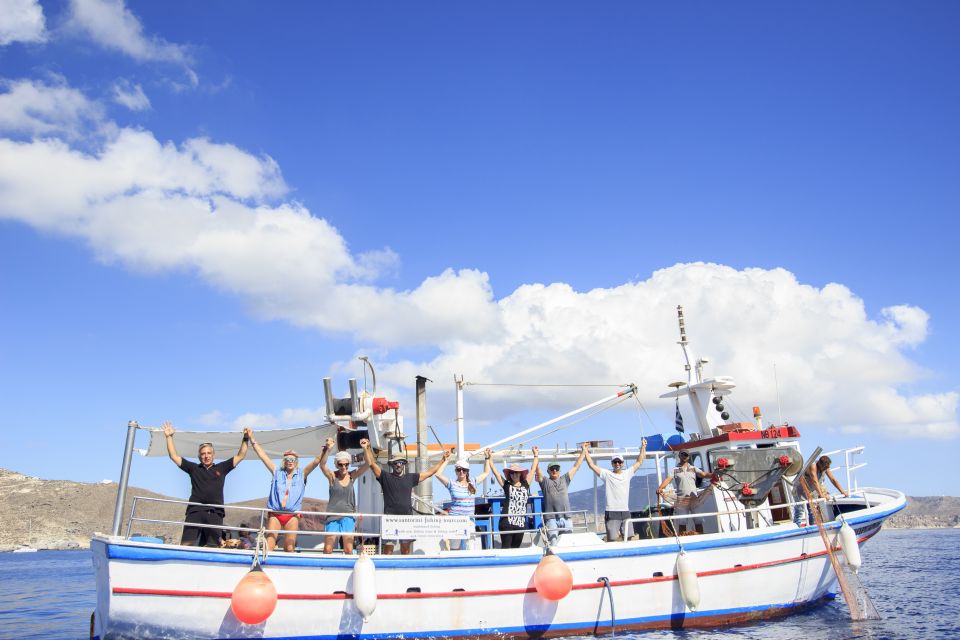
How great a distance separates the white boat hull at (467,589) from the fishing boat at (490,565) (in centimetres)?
2

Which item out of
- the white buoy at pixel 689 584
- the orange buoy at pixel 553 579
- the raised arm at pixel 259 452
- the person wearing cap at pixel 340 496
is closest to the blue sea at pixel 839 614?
the white buoy at pixel 689 584

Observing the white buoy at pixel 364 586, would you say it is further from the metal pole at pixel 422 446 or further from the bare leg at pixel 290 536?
the metal pole at pixel 422 446

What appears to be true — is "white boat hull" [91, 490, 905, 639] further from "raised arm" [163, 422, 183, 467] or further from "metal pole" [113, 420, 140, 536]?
"raised arm" [163, 422, 183, 467]

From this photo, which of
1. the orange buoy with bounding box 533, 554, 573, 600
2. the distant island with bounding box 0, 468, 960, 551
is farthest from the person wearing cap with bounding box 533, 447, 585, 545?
the distant island with bounding box 0, 468, 960, 551

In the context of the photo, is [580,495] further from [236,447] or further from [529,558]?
[236,447]

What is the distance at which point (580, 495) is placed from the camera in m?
15.1

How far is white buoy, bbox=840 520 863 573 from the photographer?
42.5 feet

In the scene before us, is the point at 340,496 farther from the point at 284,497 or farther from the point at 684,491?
the point at 684,491

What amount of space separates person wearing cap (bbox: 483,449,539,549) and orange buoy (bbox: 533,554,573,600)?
0.96 m

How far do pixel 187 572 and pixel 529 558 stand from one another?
4.94m

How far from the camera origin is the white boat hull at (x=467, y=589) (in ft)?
29.8

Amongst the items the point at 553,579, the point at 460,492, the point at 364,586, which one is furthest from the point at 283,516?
the point at 553,579

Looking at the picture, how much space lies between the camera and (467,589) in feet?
34.8

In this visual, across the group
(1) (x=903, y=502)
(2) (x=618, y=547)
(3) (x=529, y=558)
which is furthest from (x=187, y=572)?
(1) (x=903, y=502)
